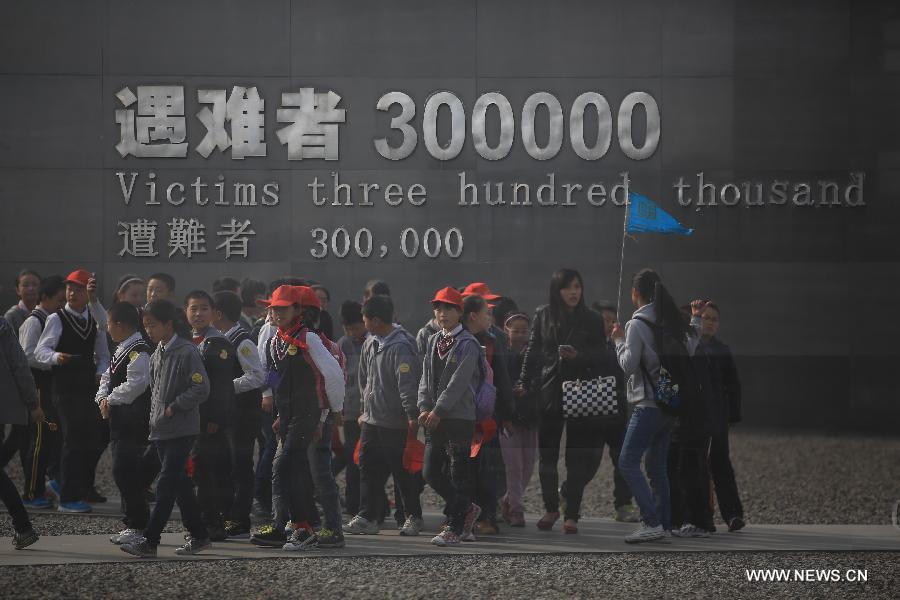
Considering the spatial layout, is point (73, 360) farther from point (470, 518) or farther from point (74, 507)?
point (470, 518)

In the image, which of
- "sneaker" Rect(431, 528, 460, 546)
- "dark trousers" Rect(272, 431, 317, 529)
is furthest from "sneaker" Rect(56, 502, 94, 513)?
"sneaker" Rect(431, 528, 460, 546)

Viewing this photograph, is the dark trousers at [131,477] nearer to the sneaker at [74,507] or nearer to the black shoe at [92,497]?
the sneaker at [74,507]

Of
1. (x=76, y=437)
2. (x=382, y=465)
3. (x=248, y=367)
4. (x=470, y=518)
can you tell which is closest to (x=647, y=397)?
(x=470, y=518)

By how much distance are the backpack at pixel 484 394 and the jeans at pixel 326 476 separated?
1093 mm

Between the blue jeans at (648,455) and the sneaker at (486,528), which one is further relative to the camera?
the sneaker at (486,528)

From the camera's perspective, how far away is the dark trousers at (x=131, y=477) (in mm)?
8766

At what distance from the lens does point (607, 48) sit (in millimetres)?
14531

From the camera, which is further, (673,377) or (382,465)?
(382,465)

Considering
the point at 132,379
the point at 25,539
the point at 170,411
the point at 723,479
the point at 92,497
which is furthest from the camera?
the point at 92,497

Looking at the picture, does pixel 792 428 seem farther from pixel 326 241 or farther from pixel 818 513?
pixel 326 241

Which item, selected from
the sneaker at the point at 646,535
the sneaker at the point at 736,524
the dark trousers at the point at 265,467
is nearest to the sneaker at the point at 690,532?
the sneaker at the point at 736,524

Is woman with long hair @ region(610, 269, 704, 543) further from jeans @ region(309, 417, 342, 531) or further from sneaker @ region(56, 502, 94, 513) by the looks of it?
sneaker @ region(56, 502, 94, 513)

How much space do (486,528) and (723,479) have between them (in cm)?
173

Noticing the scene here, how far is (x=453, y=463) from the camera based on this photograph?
924 centimetres
